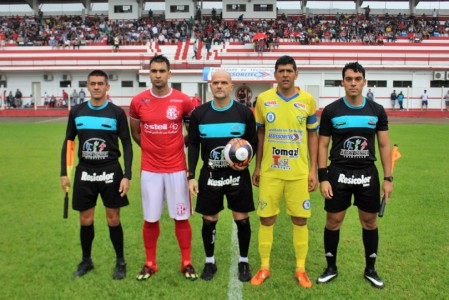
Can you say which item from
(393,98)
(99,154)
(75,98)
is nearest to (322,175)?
(99,154)

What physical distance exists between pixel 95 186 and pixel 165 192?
2.44ft

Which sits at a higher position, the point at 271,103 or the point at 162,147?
the point at 271,103

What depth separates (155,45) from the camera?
1581 inches

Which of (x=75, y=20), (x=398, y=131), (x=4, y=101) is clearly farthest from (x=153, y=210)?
(x=75, y=20)

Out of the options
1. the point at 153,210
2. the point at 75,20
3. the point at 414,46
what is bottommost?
the point at 153,210

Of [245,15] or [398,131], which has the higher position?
[245,15]

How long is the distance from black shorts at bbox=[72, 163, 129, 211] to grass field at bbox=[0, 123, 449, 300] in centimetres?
80

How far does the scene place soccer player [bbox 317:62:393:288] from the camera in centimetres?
420

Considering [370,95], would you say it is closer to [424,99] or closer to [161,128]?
[424,99]

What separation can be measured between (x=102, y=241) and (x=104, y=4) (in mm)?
50633

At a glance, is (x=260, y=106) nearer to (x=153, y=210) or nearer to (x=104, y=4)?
(x=153, y=210)

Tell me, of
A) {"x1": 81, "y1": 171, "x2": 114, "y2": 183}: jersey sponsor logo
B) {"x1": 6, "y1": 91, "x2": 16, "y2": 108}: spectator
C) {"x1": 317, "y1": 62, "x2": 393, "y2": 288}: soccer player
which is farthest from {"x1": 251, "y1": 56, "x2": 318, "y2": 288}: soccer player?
{"x1": 6, "y1": 91, "x2": 16, "y2": 108}: spectator

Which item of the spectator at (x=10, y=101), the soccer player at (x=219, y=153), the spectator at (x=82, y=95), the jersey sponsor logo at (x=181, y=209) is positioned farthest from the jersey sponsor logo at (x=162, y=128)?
the spectator at (x=10, y=101)

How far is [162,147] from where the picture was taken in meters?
4.43
